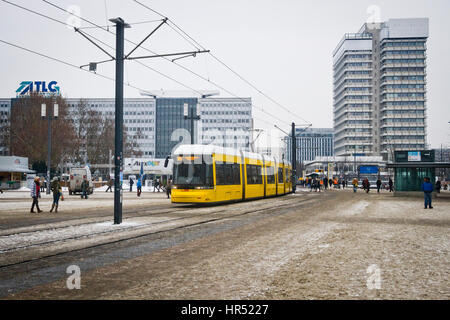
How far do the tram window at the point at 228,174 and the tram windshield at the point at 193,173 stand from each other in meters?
0.71

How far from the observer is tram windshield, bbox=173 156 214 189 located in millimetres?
22250

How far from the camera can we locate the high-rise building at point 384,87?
136375 mm

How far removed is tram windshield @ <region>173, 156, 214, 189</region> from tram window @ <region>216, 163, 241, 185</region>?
71cm

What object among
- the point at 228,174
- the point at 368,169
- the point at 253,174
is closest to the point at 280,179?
the point at 253,174

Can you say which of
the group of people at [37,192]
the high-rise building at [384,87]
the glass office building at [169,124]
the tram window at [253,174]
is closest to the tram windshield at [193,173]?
the tram window at [253,174]

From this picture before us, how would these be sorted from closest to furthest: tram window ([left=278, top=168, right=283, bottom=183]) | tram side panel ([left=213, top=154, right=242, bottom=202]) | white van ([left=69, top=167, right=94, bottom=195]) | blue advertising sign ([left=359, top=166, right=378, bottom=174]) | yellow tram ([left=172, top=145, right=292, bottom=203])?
yellow tram ([left=172, top=145, right=292, bottom=203]) → tram side panel ([left=213, top=154, right=242, bottom=202]) → tram window ([left=278, top=168, right=283, bottom=183]) → white van ([left=69, top=167, right=94, bottom=195]) → blue advertising sign ([left=359, top=166, right=378, bottom=174])

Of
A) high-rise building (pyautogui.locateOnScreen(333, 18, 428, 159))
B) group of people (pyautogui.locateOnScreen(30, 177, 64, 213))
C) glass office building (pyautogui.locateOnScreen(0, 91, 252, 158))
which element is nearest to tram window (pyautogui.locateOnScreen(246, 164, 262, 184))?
group of people (pyautogui.locateOnScreen(30, 177, 64, 213))

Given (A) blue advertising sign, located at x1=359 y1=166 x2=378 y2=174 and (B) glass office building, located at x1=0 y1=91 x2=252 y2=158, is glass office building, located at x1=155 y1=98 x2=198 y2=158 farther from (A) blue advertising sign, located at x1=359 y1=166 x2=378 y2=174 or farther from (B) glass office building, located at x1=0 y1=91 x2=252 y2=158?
(A) blue advertising sign, located at x1=359 y1=166 x2=378 y2=174

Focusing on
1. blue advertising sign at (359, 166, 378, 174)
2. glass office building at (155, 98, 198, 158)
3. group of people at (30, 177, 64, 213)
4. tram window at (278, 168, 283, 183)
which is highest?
glass office building at (155, 98, 198, 158)

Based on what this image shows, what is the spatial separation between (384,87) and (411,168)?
360 ft

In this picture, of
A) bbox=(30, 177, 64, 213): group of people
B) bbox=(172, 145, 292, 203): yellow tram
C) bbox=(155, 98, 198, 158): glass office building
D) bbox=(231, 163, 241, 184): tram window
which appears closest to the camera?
bbox=(30, 177, 64, 213): group of people

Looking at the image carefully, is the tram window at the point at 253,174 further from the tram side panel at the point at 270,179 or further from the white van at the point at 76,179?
the white van at the point at 76,179

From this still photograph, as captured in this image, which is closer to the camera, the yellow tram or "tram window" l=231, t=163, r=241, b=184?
the yellow tram
